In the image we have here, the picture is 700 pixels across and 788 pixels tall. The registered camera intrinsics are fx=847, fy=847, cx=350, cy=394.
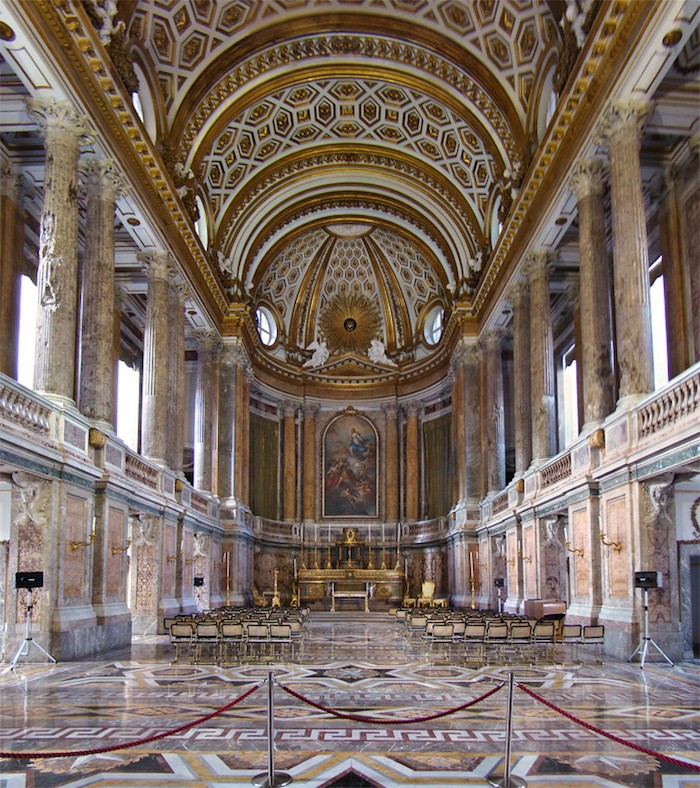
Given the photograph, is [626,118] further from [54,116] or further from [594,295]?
[54,116]

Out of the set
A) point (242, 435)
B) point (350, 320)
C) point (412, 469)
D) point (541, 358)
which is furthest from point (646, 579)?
point (350, 320)

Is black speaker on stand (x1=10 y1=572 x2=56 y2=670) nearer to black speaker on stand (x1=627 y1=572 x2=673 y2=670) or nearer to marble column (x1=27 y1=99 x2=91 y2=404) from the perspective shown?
marble column (x1=27 y1=99 x2=91 y2=404)

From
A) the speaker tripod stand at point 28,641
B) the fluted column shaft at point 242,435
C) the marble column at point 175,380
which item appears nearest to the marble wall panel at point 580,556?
the speaker tripod stand at point 28,641

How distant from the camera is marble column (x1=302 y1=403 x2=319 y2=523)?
41.2 m

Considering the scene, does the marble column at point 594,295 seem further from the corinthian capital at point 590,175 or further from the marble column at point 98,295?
the marble column at point 98,295

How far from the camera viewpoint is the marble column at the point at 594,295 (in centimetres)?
1848

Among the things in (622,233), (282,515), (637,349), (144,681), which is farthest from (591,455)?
(282,515)

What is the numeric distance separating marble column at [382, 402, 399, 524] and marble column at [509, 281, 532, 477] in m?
15.8

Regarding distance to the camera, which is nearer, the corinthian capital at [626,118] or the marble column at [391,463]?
the corinthian capital at [626,118]

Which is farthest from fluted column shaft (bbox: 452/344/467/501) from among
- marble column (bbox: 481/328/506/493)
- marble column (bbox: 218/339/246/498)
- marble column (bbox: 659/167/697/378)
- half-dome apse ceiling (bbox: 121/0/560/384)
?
marble column (bbox: 659/167/697/378)

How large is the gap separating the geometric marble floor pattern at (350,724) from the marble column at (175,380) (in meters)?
10.7

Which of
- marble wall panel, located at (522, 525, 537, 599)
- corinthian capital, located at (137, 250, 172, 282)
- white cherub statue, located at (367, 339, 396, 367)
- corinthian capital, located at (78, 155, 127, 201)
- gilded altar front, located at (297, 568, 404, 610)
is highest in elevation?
white cherub statue, located at (367, 339, 396, 367)

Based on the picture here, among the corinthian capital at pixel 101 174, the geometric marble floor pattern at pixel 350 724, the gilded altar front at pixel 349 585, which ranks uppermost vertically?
the corinthian capital at pixel 101 174

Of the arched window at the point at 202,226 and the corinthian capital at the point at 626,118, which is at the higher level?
the arched window at the point at 202,226
